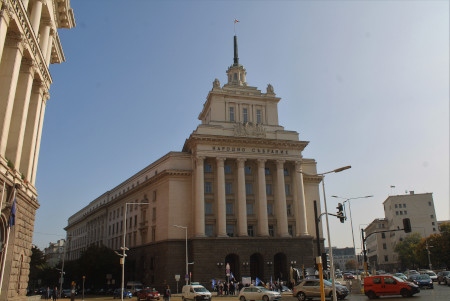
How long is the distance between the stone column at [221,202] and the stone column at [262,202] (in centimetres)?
579

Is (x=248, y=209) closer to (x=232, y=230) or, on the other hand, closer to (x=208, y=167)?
(x=232, y=230)

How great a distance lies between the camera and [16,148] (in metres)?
23.8

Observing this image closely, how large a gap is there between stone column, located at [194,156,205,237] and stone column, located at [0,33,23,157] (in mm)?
37641

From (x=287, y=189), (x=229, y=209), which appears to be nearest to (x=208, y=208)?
(x=229, y=209)

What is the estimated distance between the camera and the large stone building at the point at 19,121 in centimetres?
2120

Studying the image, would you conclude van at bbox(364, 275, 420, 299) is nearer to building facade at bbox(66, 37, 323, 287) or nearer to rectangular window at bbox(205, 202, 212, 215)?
building facade at bbox(66, 37, 323, 287)

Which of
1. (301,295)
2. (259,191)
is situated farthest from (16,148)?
(259,191)

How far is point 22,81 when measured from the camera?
25.5 m

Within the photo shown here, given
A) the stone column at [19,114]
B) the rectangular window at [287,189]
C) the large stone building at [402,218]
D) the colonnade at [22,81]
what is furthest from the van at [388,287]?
the large stone building at [402,218]

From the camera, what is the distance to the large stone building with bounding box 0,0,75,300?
69.6 ft

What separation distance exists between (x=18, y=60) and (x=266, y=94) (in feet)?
166

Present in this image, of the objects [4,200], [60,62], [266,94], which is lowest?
[4,200]

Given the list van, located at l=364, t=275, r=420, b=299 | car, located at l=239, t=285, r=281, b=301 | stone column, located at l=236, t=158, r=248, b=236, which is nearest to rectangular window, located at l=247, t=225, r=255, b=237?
stone column, located at l=236, t=158, r=248, b=236

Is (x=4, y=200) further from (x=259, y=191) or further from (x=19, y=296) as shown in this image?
(x=259, y=191)
